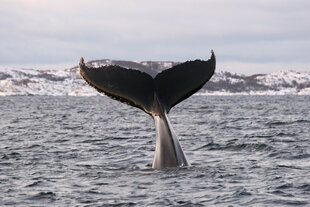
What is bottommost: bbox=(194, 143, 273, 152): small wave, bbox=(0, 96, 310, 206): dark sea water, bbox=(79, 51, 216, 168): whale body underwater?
bbox=(194, 143, 273, 152): small wave

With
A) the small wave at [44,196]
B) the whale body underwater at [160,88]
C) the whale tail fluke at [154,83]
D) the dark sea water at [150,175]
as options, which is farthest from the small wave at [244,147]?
the small wave at [44,196]

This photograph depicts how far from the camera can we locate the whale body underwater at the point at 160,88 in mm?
12117

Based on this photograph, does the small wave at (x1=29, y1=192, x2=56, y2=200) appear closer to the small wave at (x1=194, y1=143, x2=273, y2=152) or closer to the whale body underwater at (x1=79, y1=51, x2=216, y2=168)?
the whale body underwater at (x1=79, y1=51, x2=216, y2=168)

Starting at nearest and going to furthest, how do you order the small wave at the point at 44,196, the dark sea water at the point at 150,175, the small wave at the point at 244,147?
the dark sea water at the point at 150,175 < the small wave at the point at 44,196 < the small wave at the point at 244,147

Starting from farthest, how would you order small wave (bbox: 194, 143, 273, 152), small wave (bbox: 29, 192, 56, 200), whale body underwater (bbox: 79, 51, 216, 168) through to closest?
1. small wave (bbox: 194, 143, 273, 152)
2. whale body underwater (bbox: 79, 51, 216, 168)
3. small wave (bbox: 29, 192, 56, 200)

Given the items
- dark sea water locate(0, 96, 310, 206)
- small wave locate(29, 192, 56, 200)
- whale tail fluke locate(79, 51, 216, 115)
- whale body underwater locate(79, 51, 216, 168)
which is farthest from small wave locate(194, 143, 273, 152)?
small wave locate(29, 192, 56, 200)

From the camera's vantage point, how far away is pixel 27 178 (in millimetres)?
12758

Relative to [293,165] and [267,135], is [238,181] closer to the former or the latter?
[293,165]

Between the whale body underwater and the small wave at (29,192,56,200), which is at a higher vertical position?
the whale body underwater

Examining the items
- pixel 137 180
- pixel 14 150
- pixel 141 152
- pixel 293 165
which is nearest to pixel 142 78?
pixel 137 180

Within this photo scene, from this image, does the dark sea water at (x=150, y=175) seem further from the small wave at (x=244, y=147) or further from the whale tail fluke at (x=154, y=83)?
the whale tail fluke at (x=154, y=83)

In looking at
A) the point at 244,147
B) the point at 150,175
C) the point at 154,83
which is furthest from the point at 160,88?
the point at 244,147

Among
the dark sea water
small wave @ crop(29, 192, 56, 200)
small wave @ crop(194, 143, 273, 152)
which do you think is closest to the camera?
the dark sea water

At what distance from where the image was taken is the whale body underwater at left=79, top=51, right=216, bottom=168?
39.8 feet
